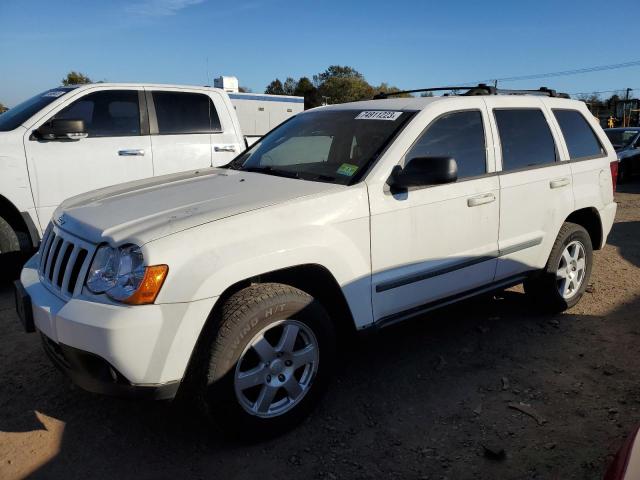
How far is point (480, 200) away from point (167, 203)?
1956mm

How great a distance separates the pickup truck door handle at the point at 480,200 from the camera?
3.41m

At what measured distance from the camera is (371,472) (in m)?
2.56

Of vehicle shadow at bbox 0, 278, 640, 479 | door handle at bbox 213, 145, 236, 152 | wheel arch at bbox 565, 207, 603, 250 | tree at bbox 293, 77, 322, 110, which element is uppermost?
tree at bbox 293, 77, 322, 110

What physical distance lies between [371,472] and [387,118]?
208cm

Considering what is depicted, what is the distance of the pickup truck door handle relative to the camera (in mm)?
3410

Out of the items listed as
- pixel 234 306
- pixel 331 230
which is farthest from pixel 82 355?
pixel 331 230

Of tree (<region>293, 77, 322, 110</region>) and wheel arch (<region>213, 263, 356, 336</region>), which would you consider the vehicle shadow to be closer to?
wheel arch (<region>213, 263, 356, 336</region>)

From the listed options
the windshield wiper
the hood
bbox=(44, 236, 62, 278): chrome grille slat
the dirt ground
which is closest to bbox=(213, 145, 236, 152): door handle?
the windshield wiper

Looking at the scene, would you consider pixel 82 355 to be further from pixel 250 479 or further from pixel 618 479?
pixel 618 479

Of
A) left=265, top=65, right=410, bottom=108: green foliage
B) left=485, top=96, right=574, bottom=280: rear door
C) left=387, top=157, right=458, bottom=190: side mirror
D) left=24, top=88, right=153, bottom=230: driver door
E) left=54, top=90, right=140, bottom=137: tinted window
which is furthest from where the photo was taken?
left=265, top=65, right=410, bottom=108: green foliage

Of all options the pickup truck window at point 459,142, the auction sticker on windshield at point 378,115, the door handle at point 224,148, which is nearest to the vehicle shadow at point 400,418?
the pickup truck window at point 459,142

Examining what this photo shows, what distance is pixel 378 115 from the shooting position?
3.49m

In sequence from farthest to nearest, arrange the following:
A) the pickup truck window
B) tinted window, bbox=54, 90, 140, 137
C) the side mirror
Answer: tinted window, bbox=54, 90, 140, 137, the pickup truck window, the side mirror

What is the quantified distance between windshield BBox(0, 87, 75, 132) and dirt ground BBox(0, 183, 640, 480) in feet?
6.88
